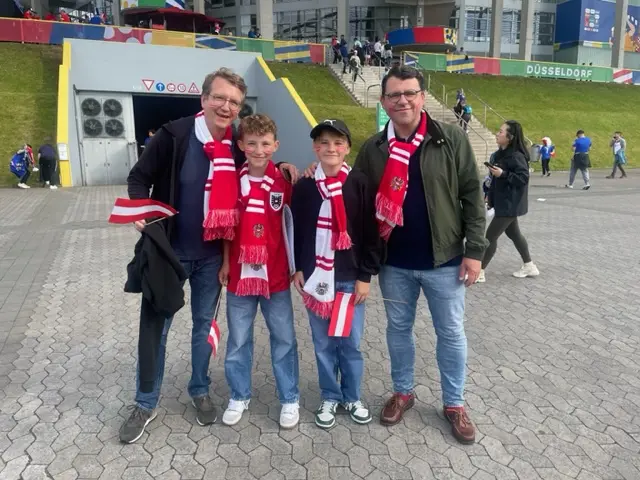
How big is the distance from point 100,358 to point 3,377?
68 cm

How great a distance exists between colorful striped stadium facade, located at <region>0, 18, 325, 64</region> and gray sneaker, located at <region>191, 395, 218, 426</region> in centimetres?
2273

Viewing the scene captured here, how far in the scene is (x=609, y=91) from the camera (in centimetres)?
3384

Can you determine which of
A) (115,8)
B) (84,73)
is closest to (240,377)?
(84,73)

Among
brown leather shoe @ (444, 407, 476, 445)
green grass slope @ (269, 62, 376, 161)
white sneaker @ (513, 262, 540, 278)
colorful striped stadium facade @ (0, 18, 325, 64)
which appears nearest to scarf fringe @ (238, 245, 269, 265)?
brown leather shoe @ (444, 407, 476, 445)

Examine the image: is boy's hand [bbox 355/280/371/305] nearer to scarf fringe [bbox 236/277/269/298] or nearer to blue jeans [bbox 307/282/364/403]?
blue jeans [bbox 307/282/364/403]

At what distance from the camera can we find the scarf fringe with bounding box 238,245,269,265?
288 cm

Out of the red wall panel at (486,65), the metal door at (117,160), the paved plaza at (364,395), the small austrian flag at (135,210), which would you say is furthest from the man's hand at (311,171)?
the red wall panel at (486,65)

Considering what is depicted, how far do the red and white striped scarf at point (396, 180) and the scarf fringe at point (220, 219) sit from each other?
83 cm

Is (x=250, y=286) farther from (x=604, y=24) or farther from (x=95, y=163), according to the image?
(x=604, y=24)

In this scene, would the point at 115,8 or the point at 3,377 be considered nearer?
the point at 3,377

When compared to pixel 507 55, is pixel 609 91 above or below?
below

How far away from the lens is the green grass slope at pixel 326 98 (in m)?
21.1

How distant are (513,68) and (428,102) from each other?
476 inches

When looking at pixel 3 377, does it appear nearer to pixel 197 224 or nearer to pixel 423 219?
pixel 197 224
